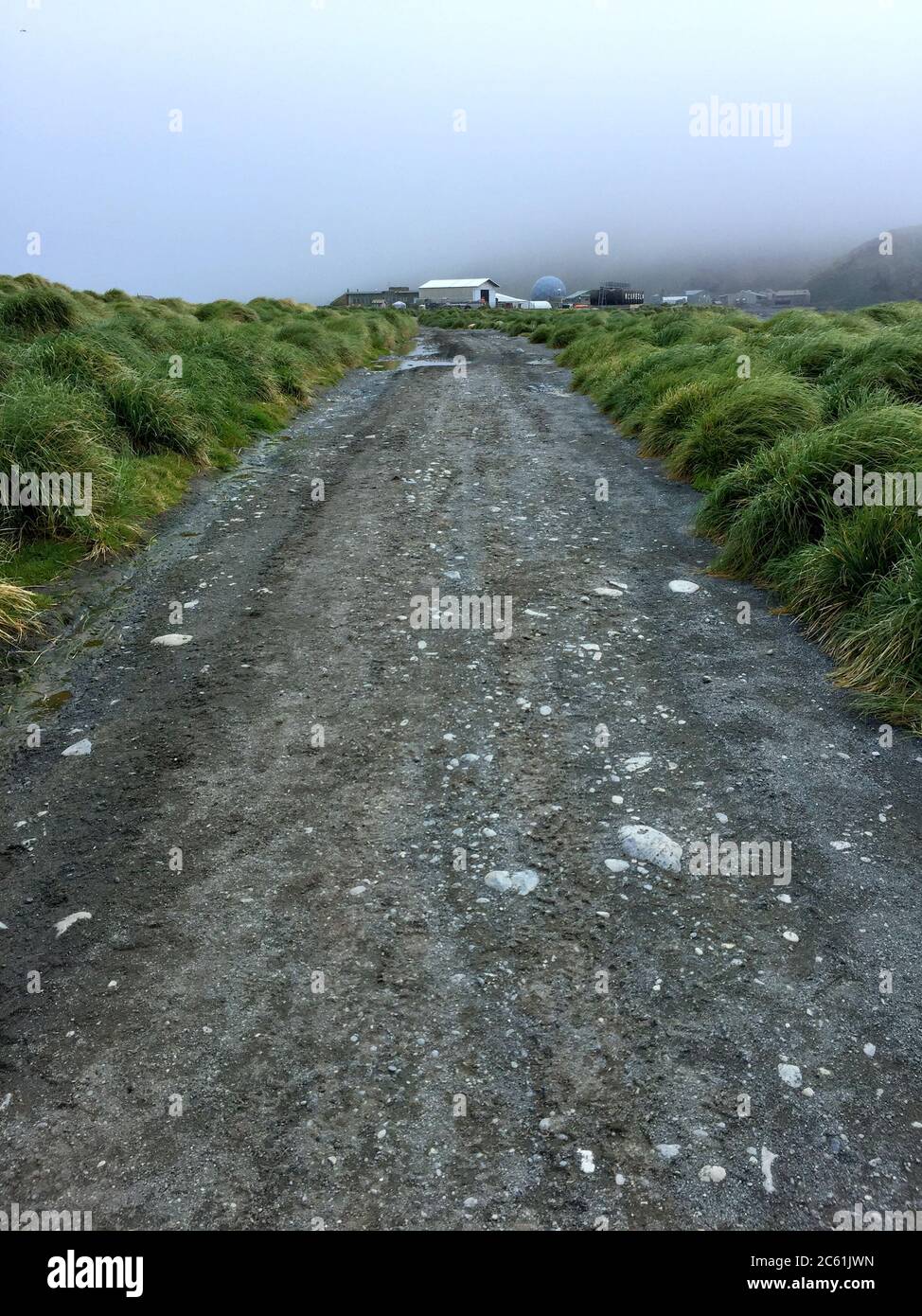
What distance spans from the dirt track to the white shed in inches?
4550

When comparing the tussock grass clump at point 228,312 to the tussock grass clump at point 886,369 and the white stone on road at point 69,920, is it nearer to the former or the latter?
the tussock grass clump at point 886,369

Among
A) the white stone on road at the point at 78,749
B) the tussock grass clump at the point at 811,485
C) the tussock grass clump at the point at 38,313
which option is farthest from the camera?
the tussock grass clump at the point at 38,313

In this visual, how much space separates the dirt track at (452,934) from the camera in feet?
7.70

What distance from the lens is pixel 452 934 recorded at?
3.17 metres

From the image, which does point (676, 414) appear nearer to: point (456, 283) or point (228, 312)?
point (228, 312)

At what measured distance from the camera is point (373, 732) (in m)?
4.55

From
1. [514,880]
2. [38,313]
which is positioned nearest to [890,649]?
[514,880]

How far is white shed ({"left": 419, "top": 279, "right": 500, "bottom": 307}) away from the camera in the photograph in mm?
113938

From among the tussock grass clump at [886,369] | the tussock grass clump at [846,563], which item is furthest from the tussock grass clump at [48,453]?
the tussock grass clump at [886,369]

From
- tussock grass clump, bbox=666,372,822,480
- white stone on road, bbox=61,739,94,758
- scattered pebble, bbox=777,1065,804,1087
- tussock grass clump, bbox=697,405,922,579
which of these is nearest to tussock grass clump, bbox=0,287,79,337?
tussock grass clump, bbox=666,372,822,480

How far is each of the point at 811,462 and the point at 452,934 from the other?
542 centimetres

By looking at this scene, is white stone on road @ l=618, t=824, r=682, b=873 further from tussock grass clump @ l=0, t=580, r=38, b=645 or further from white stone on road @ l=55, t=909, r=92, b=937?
tussock grass clump @ l=0, t=580, r=38, b=645

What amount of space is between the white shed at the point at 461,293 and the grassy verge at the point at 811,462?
107397 millimetres

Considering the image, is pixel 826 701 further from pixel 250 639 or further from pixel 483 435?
pixel 483 435
